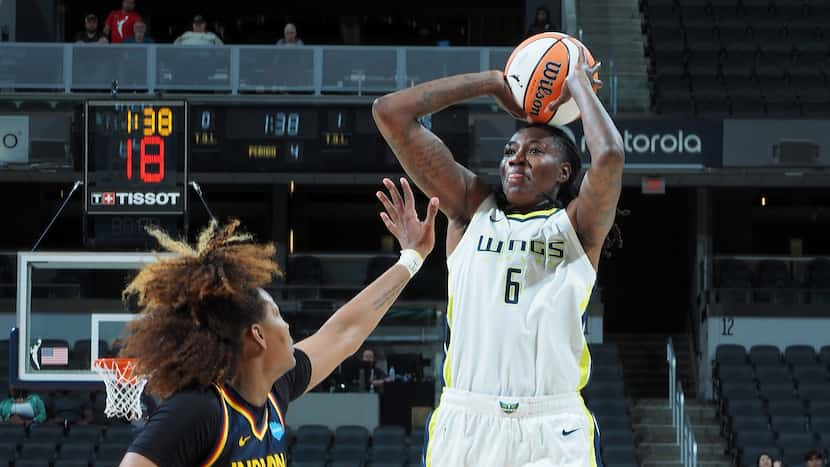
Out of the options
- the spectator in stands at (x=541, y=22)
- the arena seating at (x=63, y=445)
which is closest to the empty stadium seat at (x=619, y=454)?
the arena seating at (x=63, y=445)

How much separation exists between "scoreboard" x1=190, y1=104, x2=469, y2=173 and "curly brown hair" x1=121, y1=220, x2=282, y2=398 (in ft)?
34.4

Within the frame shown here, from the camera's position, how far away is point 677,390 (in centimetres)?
1792

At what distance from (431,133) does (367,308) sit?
0.69m

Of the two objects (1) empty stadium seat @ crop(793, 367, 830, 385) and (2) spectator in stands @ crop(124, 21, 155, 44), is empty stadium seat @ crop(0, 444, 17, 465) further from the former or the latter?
(1) empty stadium seat @ crop(793, 367, 830, 385)

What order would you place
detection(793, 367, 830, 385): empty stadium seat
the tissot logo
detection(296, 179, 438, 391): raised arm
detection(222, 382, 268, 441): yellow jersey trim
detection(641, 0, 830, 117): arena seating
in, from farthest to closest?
1. detection(641, 0, 830, 117): arena seating
2. detection(793, 367, 830, 385): empty stadium seat
3. the tissot logo
4. detection(296, 179, 438, 391): raised arm
5. detection(222, 382, 268, 441): yellow jersey trim

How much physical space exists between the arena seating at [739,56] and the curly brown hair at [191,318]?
1380 cm

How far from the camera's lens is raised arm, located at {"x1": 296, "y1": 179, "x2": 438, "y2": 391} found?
4.38 m

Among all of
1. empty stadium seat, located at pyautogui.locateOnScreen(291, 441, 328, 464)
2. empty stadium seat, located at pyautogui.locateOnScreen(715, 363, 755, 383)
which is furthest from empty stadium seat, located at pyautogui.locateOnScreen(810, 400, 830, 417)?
empty stadium seat, located at pyautogui.locateOnScreen(291, 441, 328, 464)

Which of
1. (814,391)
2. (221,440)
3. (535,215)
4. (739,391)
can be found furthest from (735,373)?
(221,440)

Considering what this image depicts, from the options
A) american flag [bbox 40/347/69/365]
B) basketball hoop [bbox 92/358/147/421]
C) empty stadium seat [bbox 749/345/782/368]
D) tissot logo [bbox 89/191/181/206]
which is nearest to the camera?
basketball hoop [bbox 92/358/147/421]

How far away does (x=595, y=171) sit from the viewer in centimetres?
452

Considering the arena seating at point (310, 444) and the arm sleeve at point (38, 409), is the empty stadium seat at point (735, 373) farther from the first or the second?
the arm sleeve at point (38, 409)

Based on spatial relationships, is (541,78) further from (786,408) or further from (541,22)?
(541,22)

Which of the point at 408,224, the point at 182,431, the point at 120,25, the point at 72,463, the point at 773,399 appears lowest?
the point at 72,463
